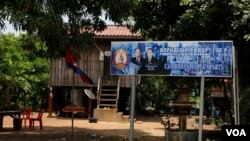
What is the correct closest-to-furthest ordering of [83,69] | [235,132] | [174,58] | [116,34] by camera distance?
[235,132] → [174,58] → [116,34] → [83,69]

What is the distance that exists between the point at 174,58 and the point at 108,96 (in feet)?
45.3

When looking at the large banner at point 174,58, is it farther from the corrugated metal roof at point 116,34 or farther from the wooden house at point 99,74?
the wooden house at point 99,74

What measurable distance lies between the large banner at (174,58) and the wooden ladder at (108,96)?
39.8ft

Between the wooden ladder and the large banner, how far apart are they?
12119 mm

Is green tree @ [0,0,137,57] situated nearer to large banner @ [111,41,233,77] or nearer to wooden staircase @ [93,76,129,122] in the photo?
large banner @ [111,41,233,77]

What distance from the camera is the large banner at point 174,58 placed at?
828 cm

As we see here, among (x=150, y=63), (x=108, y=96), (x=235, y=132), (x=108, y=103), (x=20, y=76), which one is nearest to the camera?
(x=235, y=132)

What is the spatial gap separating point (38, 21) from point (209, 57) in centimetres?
431

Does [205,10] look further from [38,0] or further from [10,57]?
[10,57]

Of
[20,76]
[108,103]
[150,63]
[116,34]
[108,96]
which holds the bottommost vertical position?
[108,103]

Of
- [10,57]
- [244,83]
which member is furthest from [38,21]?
[10,57]

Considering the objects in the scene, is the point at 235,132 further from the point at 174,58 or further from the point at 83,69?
the point at 83,69

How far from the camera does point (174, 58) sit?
8633mm

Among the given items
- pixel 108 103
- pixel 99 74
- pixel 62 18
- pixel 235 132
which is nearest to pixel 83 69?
pixel 99 74
